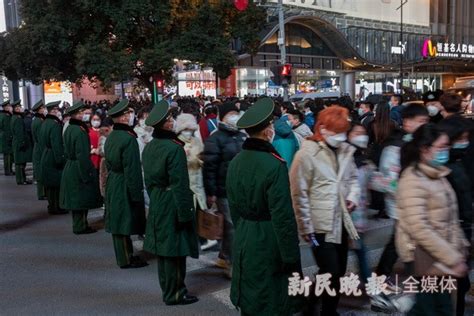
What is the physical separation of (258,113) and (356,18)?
56557mm

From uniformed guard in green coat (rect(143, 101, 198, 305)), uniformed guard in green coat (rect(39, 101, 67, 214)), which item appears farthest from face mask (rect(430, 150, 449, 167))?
uniformed guard in green coat (rect(39, 101, 67, 214))

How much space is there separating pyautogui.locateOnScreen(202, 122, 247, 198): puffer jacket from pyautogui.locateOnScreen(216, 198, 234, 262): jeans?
0.56ft

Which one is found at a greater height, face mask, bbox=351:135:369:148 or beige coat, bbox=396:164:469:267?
face mask, bbox=351:135:369:148

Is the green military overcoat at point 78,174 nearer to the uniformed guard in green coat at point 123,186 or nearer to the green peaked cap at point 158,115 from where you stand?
the uniformed guard in green coat at point 123,186

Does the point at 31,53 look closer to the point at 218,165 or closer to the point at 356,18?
the point at 218,165

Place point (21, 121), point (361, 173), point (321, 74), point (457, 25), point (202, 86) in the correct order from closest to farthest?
point (361, 173) → point (21, 121) → point (202, 86) → point (321, 74) → point (457, 25)

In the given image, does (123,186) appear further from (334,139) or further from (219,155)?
(334,139)

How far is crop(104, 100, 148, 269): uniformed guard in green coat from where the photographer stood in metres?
6.03

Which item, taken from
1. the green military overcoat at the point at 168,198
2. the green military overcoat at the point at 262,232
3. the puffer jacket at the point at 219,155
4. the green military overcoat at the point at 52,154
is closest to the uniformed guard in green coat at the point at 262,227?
the green military overcoat at the point at 262,232

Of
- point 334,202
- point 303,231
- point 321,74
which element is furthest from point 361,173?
point 321,74

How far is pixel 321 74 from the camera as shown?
49156 millimetres

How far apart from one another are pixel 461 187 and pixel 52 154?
7.41 meters

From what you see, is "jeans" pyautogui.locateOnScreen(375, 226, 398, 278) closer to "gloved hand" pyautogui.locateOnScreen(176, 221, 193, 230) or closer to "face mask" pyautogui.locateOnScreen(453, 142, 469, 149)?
"face mask" pyautogui.locateOnScreen(453, 142, 469, 149)

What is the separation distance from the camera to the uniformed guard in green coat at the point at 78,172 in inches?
310
